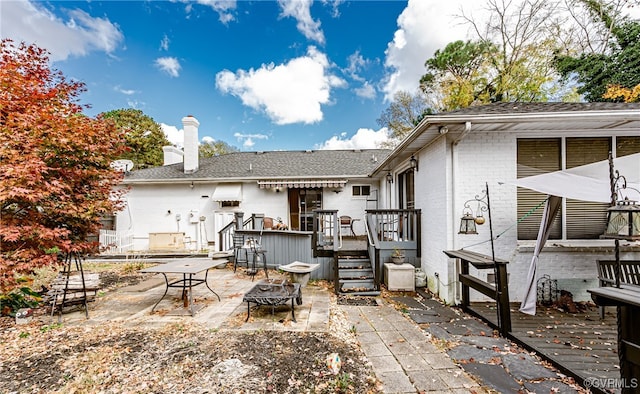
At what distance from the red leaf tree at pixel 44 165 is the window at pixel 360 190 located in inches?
360

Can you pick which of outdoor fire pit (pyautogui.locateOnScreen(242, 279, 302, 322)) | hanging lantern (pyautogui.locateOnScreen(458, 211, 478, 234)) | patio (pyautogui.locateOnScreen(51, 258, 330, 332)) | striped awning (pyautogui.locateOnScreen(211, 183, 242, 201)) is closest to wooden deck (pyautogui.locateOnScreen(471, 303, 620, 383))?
hanging lantern (pyautogui.locateOnScreen(458, 211, 478, 234))

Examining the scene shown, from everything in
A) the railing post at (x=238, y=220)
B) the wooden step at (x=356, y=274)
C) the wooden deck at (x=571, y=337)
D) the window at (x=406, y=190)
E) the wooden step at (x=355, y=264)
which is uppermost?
the window at (x=406, y=190)

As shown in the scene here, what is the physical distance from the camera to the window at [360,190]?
12672 millimetres

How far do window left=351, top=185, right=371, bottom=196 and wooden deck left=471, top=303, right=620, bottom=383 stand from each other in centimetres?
770

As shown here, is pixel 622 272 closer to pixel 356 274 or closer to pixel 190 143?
pixel 356 274

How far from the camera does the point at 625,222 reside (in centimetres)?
Result: 288

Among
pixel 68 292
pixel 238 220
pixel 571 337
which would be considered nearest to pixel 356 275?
pixel 571 337

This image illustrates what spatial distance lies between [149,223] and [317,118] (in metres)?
15.7

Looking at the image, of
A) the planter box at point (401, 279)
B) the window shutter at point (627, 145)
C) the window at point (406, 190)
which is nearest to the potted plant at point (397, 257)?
the planter box at point (401, 279)

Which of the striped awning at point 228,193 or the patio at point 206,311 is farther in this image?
the striped awning at point 228,193

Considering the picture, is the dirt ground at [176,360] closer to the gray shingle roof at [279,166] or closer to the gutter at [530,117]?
the gutter at [530,117]

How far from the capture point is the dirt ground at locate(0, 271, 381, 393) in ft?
9.35

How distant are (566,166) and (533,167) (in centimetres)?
68

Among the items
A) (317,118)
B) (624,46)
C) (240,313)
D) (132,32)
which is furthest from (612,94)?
(132,32)
